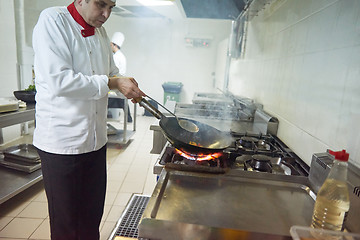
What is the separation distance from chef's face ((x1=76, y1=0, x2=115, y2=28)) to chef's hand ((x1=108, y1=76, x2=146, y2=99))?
277 millimetres

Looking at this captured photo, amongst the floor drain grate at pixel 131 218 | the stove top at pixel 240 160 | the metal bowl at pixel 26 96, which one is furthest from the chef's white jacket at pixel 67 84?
the metal bowl at pixel 26 96

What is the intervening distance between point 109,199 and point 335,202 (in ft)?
6.14

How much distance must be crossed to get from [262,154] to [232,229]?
60 centimetres

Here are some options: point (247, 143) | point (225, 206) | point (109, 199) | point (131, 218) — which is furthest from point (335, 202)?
point (109, 199)

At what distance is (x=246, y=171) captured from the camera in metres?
0.89

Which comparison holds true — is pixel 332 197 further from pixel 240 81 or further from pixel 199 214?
pixel 240 81

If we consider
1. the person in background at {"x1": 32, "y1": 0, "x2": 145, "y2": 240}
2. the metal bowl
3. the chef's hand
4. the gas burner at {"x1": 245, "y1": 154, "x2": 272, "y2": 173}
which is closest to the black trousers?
the person in background at {"x1": 32, "y1": 0, "x2": 145, "y2": 240}

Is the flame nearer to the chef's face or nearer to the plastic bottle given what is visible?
the plastic bottle

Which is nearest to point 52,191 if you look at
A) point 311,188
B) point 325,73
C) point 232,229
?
point 232,229

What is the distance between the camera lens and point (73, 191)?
45.8 inches

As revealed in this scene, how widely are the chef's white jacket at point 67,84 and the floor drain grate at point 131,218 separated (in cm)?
77

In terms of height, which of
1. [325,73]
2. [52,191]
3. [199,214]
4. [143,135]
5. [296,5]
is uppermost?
[296,5]

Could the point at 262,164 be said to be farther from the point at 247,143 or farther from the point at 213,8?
the point at 213,8

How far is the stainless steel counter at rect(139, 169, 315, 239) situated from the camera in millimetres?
588
